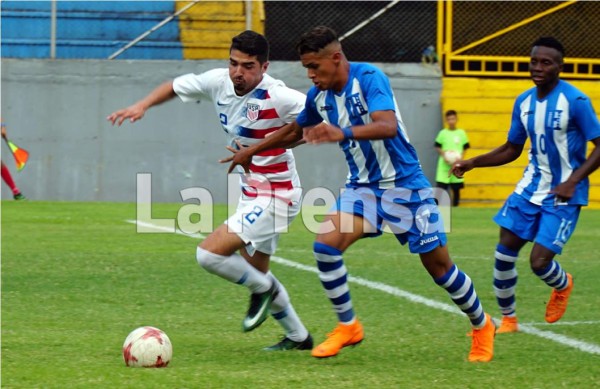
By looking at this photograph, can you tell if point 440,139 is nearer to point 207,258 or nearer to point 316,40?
point 207,258

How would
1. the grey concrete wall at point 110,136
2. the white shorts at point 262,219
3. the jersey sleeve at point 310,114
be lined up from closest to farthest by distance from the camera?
the jersey sleeve at point 310,114 < the white shorts at point 262,219 < the grey concrete wall at point 110,136

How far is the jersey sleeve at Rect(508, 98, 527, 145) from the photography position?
7.82 metres

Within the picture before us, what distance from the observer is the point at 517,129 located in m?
7.86

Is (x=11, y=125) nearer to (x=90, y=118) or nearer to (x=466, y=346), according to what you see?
(x=90, y=118)

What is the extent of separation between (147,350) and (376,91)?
195 centimetres

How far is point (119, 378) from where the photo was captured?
5719mm

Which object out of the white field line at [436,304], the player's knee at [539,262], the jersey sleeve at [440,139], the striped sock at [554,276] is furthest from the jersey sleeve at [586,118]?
the jersey sleeve at [440,139]

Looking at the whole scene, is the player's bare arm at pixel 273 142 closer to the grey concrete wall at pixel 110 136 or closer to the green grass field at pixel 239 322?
the green grass field at pixel 239 322

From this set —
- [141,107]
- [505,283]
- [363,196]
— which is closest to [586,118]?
[505,283]

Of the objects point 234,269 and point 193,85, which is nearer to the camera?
point 234,269

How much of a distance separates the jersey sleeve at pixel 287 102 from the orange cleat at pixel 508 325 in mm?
2191

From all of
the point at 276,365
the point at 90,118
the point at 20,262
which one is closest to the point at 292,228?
the point at 20,262

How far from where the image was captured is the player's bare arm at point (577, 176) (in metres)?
7.20

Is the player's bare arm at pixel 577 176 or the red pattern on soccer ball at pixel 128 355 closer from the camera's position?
the red pattern on soccer ball at pixel 128 355
